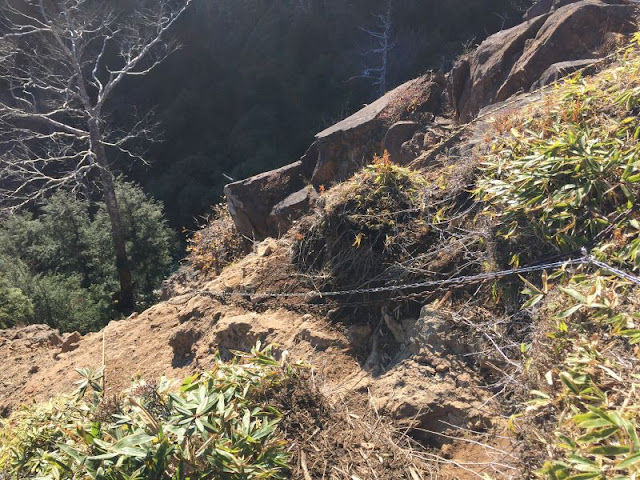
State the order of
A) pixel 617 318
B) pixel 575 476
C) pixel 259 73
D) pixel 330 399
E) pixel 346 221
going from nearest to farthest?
pixel 575 476
pixel 617 318
pixel 330 399
pixel 346 221
pixel 259 73

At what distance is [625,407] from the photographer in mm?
1556

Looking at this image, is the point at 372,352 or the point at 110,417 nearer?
the point at 110,417

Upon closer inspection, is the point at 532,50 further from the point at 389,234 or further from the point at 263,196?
the point at 389,234

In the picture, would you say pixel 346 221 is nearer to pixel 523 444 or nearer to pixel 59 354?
pixel 523 444

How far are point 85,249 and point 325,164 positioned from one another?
938 cm

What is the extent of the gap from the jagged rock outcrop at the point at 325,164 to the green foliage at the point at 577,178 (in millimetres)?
3401

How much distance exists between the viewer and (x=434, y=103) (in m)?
7.25

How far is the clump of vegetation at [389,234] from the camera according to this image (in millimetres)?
3361

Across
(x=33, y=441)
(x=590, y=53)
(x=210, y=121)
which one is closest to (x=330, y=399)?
(x=33, y=441)

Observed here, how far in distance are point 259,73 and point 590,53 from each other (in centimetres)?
2134

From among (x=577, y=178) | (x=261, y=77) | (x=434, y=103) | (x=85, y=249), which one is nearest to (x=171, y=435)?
(x=577, y=178)

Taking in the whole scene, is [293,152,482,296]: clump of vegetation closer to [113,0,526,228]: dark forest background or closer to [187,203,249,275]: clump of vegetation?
[187,203,249,275]: clump of vegetation

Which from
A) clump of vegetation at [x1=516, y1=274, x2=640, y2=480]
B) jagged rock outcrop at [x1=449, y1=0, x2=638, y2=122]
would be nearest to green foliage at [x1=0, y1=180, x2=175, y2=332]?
jagged rock outcrop at [x1=449, y1=0, x2=638, y2=122]

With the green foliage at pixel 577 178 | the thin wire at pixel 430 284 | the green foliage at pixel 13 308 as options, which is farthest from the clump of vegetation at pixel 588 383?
the green foliage at pixel 13 308
